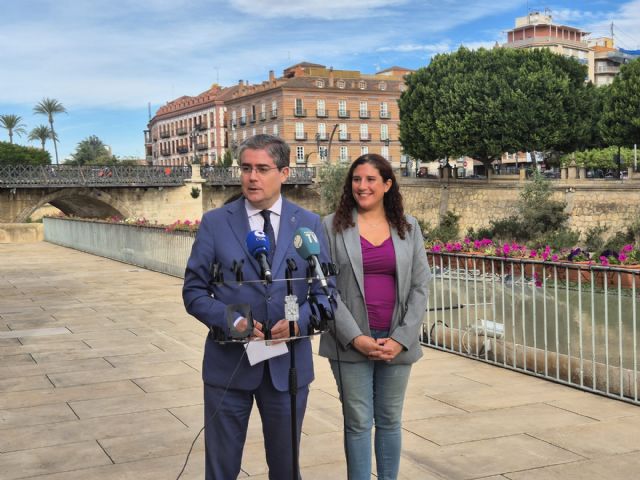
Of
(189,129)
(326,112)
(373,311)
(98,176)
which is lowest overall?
(373,311)

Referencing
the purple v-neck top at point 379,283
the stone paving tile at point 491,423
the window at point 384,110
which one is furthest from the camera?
the window at point 384,110

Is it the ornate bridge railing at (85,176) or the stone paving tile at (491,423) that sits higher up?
the ornate bridge railing at (85,176)

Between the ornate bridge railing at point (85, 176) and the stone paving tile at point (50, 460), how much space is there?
4057 centimetres

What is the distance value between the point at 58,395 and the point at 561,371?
3.91 metres

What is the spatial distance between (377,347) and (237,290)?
0.75m

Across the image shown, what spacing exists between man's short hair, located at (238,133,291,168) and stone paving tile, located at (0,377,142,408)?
3608 millimetres

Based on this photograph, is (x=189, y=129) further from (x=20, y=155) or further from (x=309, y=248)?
(x=309, y=248)

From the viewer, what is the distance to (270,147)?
3.24 meters

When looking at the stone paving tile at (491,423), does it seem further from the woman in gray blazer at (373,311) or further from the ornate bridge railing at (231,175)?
the ornate bridge railing at (231,175)

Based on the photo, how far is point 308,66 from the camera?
308 feet

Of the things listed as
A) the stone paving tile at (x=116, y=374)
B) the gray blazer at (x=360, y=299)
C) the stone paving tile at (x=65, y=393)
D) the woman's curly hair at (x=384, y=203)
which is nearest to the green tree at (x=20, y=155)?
the stone paving tile at (x=116, y=374)

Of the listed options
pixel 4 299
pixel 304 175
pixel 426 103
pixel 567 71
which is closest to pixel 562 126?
pixel 567 71

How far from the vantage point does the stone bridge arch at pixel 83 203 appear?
44812 mm

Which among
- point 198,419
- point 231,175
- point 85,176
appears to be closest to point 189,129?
point 231,175
